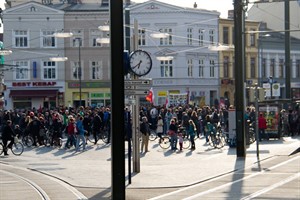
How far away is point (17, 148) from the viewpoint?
108 feet

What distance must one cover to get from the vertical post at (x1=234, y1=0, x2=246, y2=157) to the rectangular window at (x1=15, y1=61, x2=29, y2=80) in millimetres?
40513

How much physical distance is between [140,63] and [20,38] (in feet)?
154

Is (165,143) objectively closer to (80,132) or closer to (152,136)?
(80,132)

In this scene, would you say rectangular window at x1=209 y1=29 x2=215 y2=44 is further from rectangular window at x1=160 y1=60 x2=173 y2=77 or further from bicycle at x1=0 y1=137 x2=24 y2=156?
bicycle at x1=0 y1=137 x2=24 y2=156

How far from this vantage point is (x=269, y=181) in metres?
20.2

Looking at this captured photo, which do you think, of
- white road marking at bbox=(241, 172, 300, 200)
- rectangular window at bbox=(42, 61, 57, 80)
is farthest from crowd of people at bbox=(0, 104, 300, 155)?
rectangular window at bbox=(42, 61, 57, 80)

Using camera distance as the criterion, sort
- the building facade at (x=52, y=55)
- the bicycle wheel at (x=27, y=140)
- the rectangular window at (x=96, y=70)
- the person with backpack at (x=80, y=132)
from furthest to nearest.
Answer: the rectangular window at (x=96, y=70), the building facade at (x=52, y=55), the bicycle wheel at (x=27, y=140), the person with backpack at (x=80, y=132)

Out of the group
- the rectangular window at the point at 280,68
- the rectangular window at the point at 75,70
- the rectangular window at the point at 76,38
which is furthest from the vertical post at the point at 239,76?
the rectangular window at the point at 280,68

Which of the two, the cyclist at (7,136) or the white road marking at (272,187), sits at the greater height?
the cyclist at (7,136)

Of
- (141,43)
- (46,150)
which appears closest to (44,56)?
(141,43)

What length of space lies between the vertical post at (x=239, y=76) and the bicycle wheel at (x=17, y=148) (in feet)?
32.8

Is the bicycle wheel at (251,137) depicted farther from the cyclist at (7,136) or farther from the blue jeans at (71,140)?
the cyclist at (7,136)

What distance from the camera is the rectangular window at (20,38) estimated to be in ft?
220

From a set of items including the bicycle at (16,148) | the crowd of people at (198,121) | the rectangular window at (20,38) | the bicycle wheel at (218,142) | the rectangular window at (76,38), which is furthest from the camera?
the rectangular window at (76,38)
